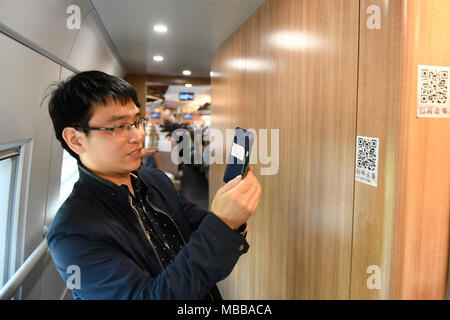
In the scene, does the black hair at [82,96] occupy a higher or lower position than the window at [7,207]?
higher

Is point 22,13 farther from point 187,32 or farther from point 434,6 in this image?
point 187,32

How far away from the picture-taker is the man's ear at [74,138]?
3.10 feet

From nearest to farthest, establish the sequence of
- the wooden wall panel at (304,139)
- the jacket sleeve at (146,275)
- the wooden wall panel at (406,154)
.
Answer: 1. the jacket sleeve at (146,275)
2. the wooden wall panel at (406,154)
3. the wooden wall panel at (304,139)

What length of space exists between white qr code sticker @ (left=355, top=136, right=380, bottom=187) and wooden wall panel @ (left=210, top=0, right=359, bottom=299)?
48 mm

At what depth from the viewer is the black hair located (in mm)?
923

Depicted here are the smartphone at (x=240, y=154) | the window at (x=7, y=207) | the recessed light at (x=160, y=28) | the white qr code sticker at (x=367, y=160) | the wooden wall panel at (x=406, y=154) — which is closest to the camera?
the smartphone at (x=240, y=154)

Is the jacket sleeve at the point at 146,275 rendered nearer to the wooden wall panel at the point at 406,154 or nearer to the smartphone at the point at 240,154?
the smartphone at the point at 240,154

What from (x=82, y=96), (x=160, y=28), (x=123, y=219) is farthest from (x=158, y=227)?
(x=160, y=28)

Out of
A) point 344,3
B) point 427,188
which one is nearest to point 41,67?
point 344,3

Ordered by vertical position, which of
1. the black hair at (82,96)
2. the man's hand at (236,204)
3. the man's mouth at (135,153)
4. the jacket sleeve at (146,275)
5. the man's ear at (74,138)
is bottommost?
the jacket sleeve at (146,275)

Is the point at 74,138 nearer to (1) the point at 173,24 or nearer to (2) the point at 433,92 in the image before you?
(2) the point at 433,92

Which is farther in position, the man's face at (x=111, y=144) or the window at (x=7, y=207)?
the window at (x=7, y=207)

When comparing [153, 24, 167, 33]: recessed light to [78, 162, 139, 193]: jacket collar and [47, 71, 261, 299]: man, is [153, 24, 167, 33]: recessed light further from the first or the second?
[78, 162, 139, 193]: jacket collar

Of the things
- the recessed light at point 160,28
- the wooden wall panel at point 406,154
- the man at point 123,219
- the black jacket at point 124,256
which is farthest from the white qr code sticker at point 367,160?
the recessed light at point 160,28
